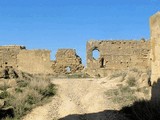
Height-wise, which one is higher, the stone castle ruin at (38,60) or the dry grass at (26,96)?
the stone castle ruin at (38,60)

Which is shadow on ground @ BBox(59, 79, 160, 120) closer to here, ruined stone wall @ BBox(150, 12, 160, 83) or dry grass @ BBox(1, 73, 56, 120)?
ruined stone wall @ BBox(150, 12, 160, 83)

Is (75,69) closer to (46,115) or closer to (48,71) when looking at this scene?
(48,71)

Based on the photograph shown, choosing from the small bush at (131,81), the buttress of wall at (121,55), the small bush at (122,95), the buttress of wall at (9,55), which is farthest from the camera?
the buttress of wall at (9,55)

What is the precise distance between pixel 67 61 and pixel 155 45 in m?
21.1

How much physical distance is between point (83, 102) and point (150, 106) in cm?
447

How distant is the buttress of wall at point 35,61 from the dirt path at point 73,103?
12110 mm

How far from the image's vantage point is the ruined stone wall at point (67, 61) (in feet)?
100

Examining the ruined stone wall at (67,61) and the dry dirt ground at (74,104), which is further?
the ruined stone wall at (67,61)

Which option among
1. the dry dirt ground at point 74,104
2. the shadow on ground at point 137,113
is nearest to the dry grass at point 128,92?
the dry dirt ground at point 74,104

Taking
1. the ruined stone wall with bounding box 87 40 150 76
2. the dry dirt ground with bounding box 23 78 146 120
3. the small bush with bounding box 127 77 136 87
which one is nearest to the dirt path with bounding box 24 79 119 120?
the dry dirt ground with bounding box 23 78 146 120

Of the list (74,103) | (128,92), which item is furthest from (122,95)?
(74,103)

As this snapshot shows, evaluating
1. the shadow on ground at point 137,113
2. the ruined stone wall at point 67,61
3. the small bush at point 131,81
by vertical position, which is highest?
the ruined stone wall at point 67,61

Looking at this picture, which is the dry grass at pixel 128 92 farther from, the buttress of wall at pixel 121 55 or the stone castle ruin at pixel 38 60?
the stone castle ruin at pixel 38 60

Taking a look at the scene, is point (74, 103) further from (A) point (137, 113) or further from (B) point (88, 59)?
(B) point (88, 59)
